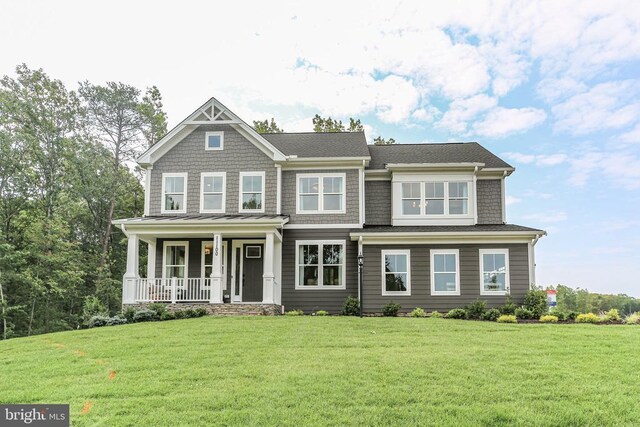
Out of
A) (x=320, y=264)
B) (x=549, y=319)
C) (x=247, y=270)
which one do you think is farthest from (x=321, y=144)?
(x=549, y=319)

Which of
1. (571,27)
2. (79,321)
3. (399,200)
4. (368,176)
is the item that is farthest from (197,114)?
(79,321)

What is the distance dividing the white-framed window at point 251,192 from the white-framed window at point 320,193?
1.36 metres

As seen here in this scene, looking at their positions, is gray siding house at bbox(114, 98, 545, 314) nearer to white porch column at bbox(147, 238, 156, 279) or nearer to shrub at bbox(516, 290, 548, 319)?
white porch column at bbox(147, 238, 156, 279)

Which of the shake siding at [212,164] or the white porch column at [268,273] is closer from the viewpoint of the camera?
the white porch column at [268,273]

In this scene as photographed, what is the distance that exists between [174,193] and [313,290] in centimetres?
631

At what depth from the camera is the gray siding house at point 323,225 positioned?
1759 centimetres

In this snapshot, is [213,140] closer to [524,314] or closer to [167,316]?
[167,316]

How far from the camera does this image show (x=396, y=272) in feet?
58.7

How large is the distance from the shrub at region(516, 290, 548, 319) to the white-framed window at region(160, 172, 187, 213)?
12347 millimetres

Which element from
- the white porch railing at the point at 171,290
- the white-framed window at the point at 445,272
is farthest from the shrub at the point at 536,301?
the white porch railing at the point at 171,290

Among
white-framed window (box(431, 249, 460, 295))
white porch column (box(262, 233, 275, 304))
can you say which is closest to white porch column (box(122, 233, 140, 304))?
white porch column (box(262, 233, 275, 304))

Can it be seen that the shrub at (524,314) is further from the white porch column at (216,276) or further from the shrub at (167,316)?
the shrub at (167,316)

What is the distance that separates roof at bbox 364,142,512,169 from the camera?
64.7ft

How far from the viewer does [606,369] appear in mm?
8500
